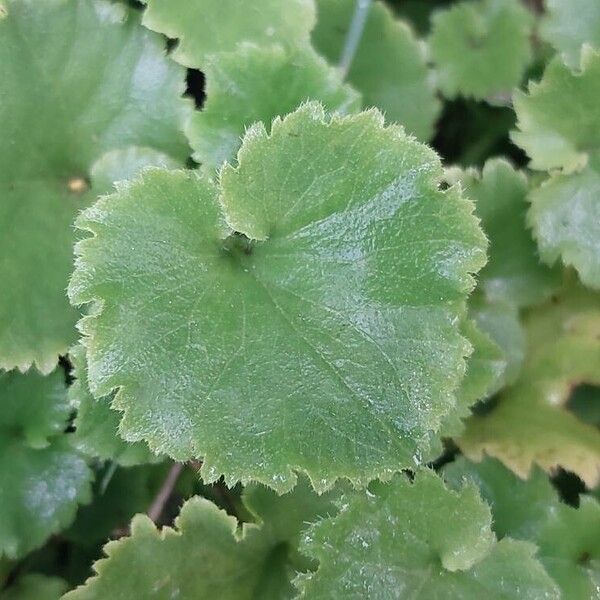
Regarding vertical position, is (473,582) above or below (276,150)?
below

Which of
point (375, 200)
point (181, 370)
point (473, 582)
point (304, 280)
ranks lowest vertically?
point (473, 582)

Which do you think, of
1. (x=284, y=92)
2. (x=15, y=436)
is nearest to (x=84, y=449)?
(x=15, y=436)

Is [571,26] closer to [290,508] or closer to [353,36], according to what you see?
[353,36]

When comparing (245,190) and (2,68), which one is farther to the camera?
(2,68)

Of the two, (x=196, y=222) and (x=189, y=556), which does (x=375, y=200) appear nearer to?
(x=196, y=222)

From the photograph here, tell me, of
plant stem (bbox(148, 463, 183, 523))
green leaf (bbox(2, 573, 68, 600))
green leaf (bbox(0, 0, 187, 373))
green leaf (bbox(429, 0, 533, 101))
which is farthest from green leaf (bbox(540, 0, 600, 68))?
green leaf (bbox(2, 573, 68, 600))

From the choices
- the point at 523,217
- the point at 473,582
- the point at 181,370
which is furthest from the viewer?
the point at 523,217

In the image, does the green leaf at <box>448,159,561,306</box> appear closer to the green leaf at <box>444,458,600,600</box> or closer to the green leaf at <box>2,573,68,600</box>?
the green leaf at <box>444,458,600,600</box>
